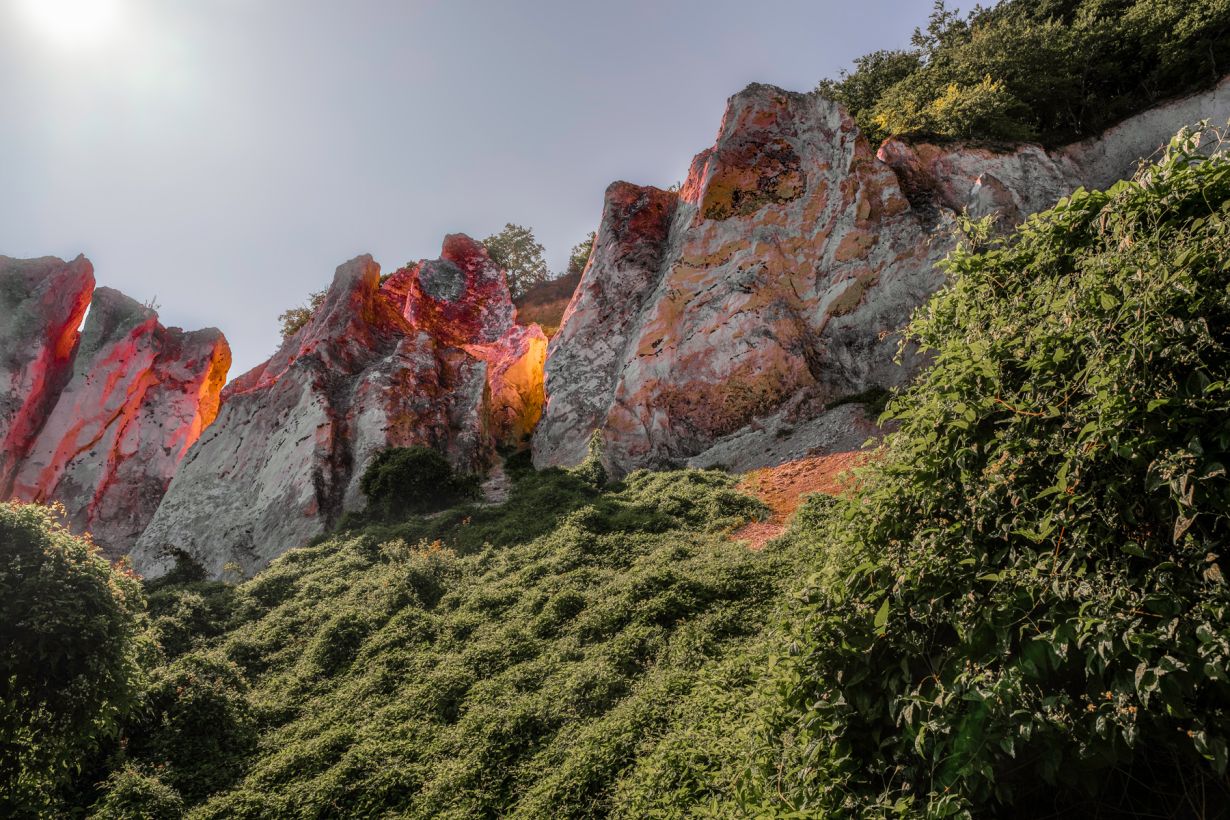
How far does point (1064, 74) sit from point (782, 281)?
13.9m

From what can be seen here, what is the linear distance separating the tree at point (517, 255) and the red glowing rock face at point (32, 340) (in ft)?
81.3

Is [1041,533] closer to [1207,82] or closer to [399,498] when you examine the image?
[399,498]

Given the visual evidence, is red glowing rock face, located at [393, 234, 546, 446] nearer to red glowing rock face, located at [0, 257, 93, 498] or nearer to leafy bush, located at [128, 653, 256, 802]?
red glowing rock face, located at [0, 257, 93, 498]

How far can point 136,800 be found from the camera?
753cm

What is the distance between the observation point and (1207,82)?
21703 millimetres

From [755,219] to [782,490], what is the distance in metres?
11.7

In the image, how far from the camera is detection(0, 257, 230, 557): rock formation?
29.2 m

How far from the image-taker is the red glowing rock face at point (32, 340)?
29.0 meters

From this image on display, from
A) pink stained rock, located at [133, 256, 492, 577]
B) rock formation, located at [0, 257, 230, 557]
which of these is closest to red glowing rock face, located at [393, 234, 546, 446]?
pink stained rock, located at [133, 256, 492, 577]

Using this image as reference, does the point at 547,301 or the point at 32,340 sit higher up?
the point at 32,340

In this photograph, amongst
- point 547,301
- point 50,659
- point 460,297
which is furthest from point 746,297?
point 547,301

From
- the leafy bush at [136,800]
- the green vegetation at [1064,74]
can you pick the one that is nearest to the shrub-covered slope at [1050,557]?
the leafy bush at [136,800]

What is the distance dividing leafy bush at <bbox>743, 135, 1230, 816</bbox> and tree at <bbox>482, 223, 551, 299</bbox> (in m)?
46.4

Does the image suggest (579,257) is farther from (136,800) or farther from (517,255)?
(136,800)
